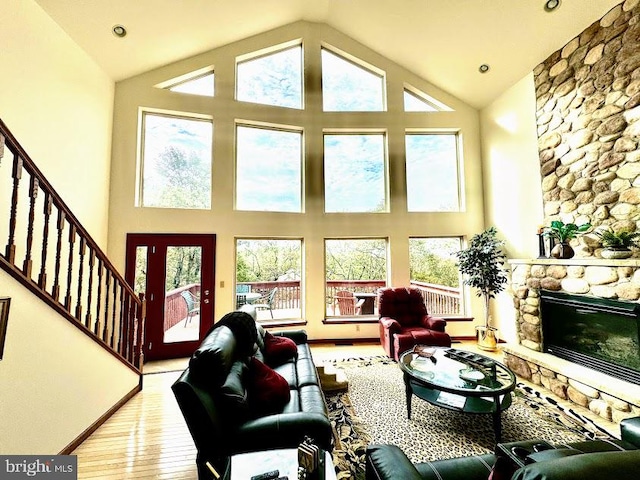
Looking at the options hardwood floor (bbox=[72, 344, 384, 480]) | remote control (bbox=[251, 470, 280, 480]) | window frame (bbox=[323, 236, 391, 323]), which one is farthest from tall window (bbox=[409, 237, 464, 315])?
remote control (bbox=[251, 470, 280, 480])

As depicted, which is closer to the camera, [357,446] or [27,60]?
[357,446]

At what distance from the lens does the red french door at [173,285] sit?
4.45m

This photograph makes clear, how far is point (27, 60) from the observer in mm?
3047

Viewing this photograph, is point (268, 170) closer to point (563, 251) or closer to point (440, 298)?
point (440, 298)

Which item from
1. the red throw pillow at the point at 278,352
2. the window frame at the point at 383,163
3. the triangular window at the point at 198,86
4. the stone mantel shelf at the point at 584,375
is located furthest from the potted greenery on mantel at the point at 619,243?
the triangular window at the point at 198,86

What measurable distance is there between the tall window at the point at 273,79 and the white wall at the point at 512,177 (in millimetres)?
3824

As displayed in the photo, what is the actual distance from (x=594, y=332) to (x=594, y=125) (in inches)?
104

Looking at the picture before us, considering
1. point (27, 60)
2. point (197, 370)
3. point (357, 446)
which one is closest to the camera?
point (197, 370)

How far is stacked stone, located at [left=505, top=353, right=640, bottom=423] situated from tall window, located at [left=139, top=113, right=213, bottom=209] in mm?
5324

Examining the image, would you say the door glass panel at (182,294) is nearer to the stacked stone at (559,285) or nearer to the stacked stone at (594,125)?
the stacked stone at (559,285)

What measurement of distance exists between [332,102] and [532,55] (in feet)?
10.9

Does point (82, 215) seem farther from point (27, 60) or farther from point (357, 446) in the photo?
point (357, 446)

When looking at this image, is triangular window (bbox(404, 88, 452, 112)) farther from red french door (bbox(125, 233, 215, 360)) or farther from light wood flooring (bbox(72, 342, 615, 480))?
light wood flooring (bbox(72, 342, 615, 480))

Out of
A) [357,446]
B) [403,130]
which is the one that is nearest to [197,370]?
[357,446]
